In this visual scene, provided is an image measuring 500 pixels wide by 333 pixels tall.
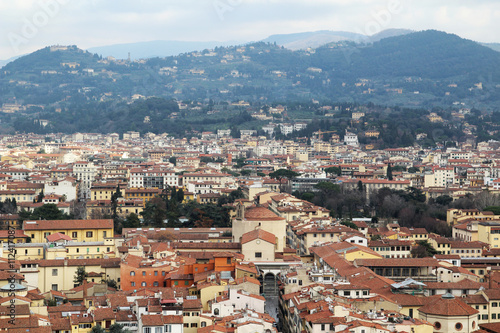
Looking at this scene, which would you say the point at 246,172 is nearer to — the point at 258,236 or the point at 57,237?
the point at 57,237

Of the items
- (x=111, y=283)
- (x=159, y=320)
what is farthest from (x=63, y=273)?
(x=159, y=320)

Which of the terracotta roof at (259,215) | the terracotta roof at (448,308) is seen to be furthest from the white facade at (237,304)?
the terracotta roof at (259,215)

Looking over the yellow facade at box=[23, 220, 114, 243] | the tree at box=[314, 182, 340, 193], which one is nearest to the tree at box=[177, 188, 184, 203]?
the tree at box=[314, 182, 340, 193]

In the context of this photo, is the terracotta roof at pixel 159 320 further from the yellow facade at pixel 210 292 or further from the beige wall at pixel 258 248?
the beige wall at pixel 258 248

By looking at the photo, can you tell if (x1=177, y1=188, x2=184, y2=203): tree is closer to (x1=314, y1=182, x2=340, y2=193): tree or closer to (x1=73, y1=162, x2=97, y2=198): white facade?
(x1=314, y1=182, x2=340, y2=193): tree

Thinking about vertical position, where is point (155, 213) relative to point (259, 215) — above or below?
below

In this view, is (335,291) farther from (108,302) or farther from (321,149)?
(321,149)
